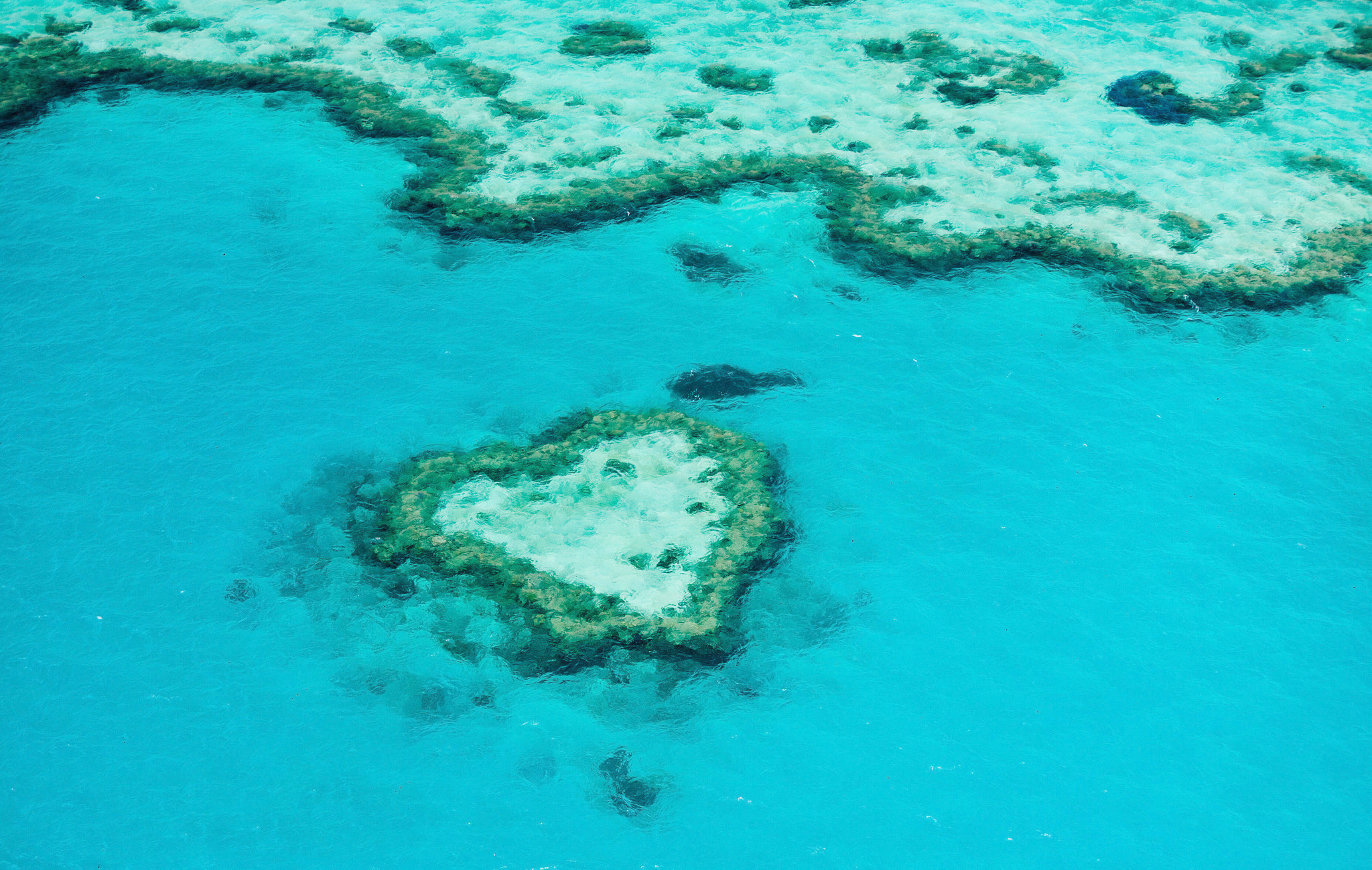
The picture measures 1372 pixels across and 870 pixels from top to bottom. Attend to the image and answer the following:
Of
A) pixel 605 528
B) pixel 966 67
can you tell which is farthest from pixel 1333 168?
pixel 605 528

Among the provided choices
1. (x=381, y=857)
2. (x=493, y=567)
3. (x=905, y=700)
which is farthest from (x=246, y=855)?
(x=905, y=700)

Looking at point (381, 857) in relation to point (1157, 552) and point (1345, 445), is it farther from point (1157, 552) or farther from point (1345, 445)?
point (1345, 445)

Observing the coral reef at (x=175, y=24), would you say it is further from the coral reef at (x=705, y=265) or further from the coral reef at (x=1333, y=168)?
the coral reef at (x=1333, y=168)

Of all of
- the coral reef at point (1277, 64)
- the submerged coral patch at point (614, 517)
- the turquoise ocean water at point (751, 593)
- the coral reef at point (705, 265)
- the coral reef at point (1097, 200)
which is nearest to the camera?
the turquoise ocean water at point (751, 593)

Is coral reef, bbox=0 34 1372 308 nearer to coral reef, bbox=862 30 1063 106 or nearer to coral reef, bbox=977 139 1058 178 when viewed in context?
coral reef, bbox=977 139 1058 178

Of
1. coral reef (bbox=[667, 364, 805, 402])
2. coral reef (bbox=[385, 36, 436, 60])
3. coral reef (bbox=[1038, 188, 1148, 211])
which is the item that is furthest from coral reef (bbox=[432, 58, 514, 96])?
coral reef (bbox=[1038, 188, 1148, 211])

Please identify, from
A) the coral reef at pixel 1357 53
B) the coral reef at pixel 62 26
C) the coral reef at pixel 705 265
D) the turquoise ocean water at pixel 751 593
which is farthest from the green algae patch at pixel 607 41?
the coral reef at pixel 1357 53
